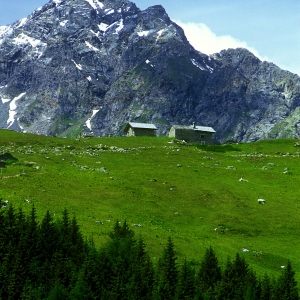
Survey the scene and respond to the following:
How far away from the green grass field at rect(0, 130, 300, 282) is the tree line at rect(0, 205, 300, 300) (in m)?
6.56

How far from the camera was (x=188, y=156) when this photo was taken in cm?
10006

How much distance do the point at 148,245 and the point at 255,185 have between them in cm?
3501

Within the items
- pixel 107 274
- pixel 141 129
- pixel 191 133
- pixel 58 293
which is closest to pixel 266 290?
pixel 107 274

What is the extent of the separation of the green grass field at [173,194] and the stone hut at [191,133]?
132ft

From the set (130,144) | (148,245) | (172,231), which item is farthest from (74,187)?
(130,144)

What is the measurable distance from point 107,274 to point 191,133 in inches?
4515

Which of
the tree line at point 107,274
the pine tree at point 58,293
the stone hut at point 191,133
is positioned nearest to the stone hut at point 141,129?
the stone hut at point 191,133

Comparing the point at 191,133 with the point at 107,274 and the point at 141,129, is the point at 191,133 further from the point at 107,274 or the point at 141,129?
the point at 107,274

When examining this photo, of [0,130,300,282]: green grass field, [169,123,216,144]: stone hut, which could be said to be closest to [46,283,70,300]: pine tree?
[0,130,300,282]: green grass field

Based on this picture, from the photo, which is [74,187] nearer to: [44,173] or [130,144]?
[44,173]

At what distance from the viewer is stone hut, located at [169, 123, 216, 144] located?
5704 inches

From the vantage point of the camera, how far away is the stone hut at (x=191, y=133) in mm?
144875

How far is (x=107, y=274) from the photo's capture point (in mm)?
35250

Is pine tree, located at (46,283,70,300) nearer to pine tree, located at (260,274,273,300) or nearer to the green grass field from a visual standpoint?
the green grass field
